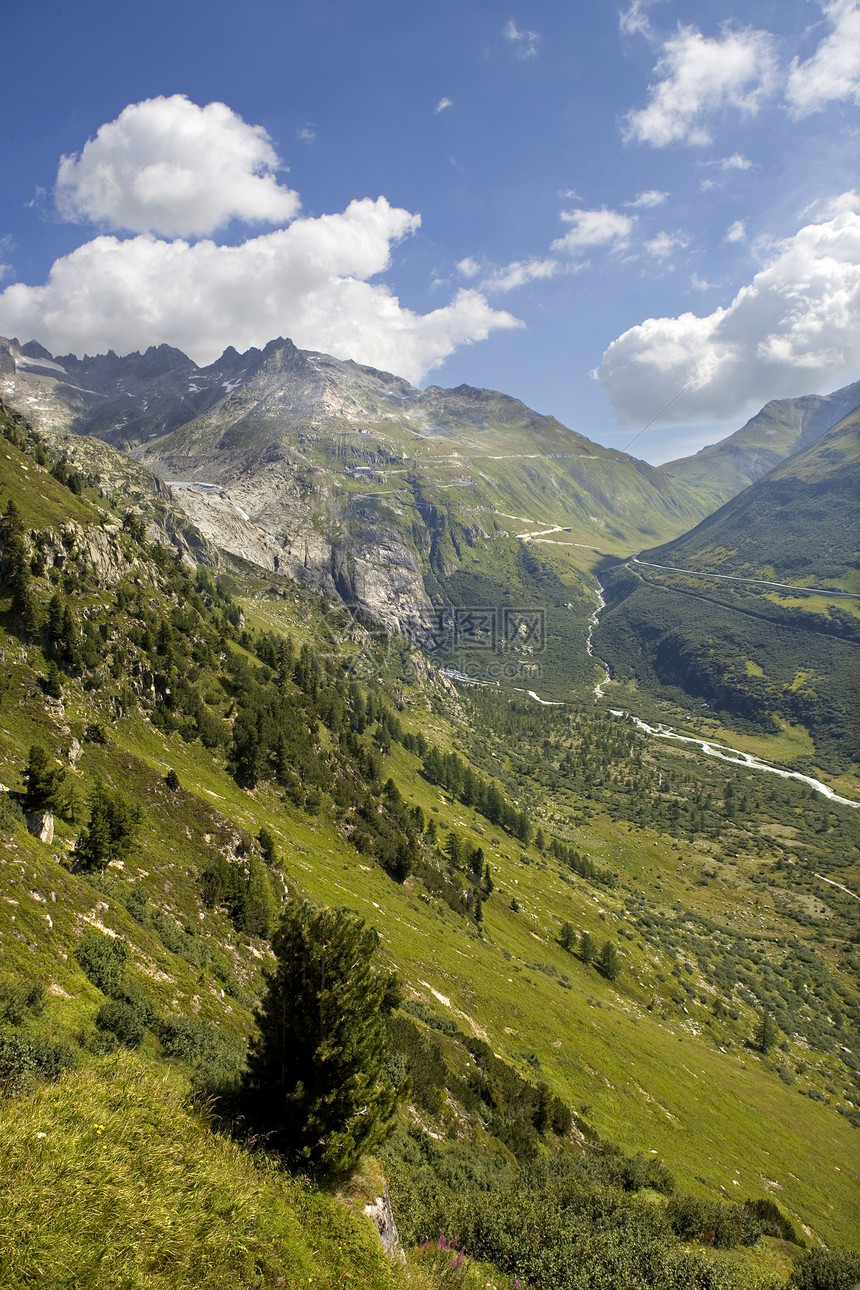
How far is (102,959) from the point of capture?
17344mm

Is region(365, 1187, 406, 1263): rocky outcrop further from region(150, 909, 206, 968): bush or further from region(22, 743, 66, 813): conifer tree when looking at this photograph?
region(22, 743, 66, 813): conifer tree

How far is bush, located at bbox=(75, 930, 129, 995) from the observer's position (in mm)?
16641

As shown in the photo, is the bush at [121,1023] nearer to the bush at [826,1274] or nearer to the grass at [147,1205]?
the grass at [147,1205]

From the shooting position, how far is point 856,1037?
87.8 meters

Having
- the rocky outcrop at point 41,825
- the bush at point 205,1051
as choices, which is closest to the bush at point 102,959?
the bush at point 205,1051

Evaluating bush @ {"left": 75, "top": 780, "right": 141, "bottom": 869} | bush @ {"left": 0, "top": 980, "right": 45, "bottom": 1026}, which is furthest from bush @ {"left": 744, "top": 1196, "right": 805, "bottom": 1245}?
bush @ {"left": 75, "top": 780, "right": 141, "bottom": 869}

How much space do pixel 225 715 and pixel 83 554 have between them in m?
22.8

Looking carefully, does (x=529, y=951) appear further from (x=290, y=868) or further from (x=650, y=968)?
(x=290, y=868)

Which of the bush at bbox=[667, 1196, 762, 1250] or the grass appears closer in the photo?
the grass

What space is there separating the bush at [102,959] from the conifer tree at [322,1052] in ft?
19.1

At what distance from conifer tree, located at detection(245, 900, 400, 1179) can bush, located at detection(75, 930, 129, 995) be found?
5824 millimetres

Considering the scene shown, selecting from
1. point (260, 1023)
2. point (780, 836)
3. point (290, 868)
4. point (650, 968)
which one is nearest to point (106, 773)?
point (290, 868)

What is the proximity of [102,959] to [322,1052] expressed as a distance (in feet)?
29.2

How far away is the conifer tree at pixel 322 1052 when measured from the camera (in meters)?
13.5
